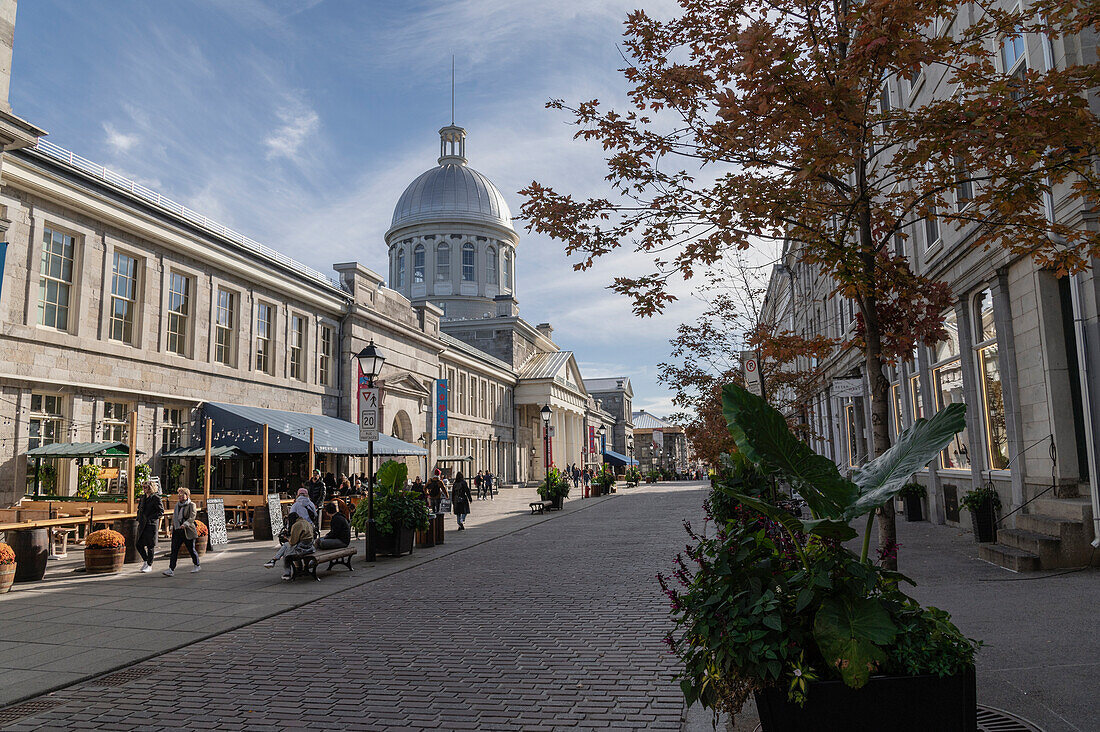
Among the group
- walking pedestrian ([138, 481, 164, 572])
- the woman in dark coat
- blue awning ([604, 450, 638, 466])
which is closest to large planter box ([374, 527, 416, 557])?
walking pedestrian ([138, 481, 164, 572])

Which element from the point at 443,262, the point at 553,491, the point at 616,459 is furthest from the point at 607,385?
the point at 553,491

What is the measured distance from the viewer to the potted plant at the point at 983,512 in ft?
41.1

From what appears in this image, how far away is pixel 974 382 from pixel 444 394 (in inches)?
1232

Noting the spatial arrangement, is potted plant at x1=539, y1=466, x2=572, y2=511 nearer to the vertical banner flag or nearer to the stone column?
the vertical banner flag

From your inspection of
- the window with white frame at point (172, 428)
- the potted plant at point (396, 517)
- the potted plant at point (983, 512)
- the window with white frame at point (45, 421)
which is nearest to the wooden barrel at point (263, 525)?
the window with white frame at point (172, 428)

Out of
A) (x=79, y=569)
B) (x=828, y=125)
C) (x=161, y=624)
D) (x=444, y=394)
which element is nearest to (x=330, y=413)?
(x=444, y=394)

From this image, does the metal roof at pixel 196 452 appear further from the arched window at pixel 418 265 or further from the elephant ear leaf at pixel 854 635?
the arched window at pixel 418 265

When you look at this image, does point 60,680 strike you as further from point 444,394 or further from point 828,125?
point 444,394

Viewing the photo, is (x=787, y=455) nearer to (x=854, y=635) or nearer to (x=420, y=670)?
(x=854, y=635)

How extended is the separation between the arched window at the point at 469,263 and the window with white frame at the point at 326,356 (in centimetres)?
4862

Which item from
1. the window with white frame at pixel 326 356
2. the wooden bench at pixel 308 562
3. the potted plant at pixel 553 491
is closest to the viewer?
the wooden bench at pixel 308 562

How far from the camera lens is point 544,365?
224ft

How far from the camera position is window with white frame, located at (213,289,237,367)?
25.2m

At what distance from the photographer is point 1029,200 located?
610cm
